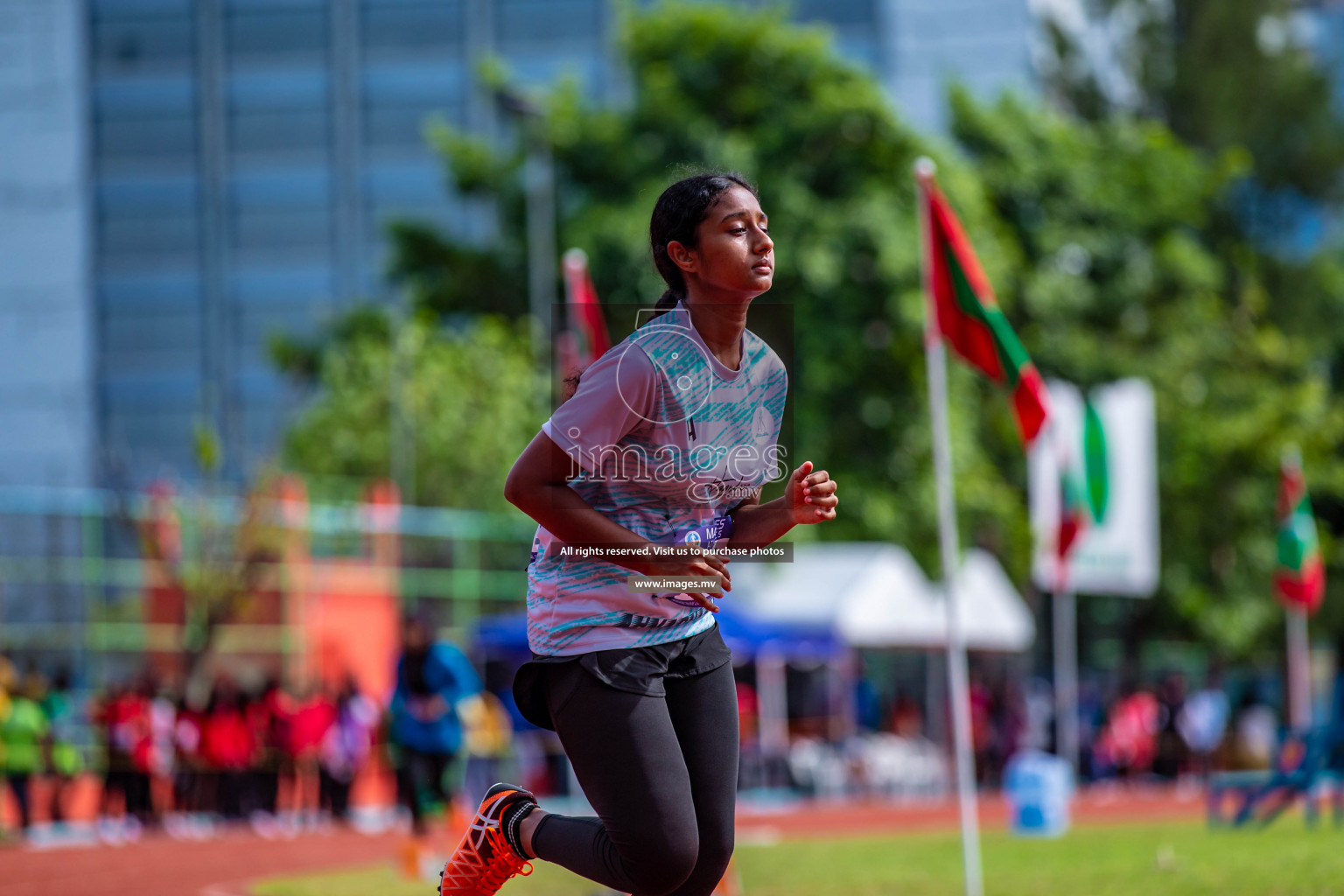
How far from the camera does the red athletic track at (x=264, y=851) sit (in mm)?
11891

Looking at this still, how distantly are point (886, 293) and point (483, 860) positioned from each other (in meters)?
22.6

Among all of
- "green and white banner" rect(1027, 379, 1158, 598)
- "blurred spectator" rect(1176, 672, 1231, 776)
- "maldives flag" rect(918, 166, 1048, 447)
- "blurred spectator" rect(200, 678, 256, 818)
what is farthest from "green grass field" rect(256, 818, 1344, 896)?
"blurred spectator" rect(1176, 672, 1231, 776)

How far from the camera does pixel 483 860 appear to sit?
14.7 ft

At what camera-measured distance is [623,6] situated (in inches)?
1166

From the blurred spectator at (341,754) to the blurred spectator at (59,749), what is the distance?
2.92 m

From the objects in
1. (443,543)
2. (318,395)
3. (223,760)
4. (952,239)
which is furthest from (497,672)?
(318,395)

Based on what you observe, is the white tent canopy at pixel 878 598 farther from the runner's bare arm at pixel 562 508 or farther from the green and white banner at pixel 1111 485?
the runner's bare arm at pixel 562 508

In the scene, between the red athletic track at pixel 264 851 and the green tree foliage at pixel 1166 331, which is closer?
the red athletic track at pixel 264 851

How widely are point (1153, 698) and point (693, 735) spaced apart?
1099 inches

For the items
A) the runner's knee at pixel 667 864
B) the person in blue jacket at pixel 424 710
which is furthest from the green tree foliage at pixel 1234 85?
the runner's knee at pixel 667 864

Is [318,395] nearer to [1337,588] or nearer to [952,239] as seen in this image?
[1337,588]

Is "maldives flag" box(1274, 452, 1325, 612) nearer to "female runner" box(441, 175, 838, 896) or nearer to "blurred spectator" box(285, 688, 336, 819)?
"blurred spectator" box(285, 688, 336, 819)

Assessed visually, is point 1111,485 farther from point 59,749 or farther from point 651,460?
point 651,460

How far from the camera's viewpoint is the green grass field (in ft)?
30.5
